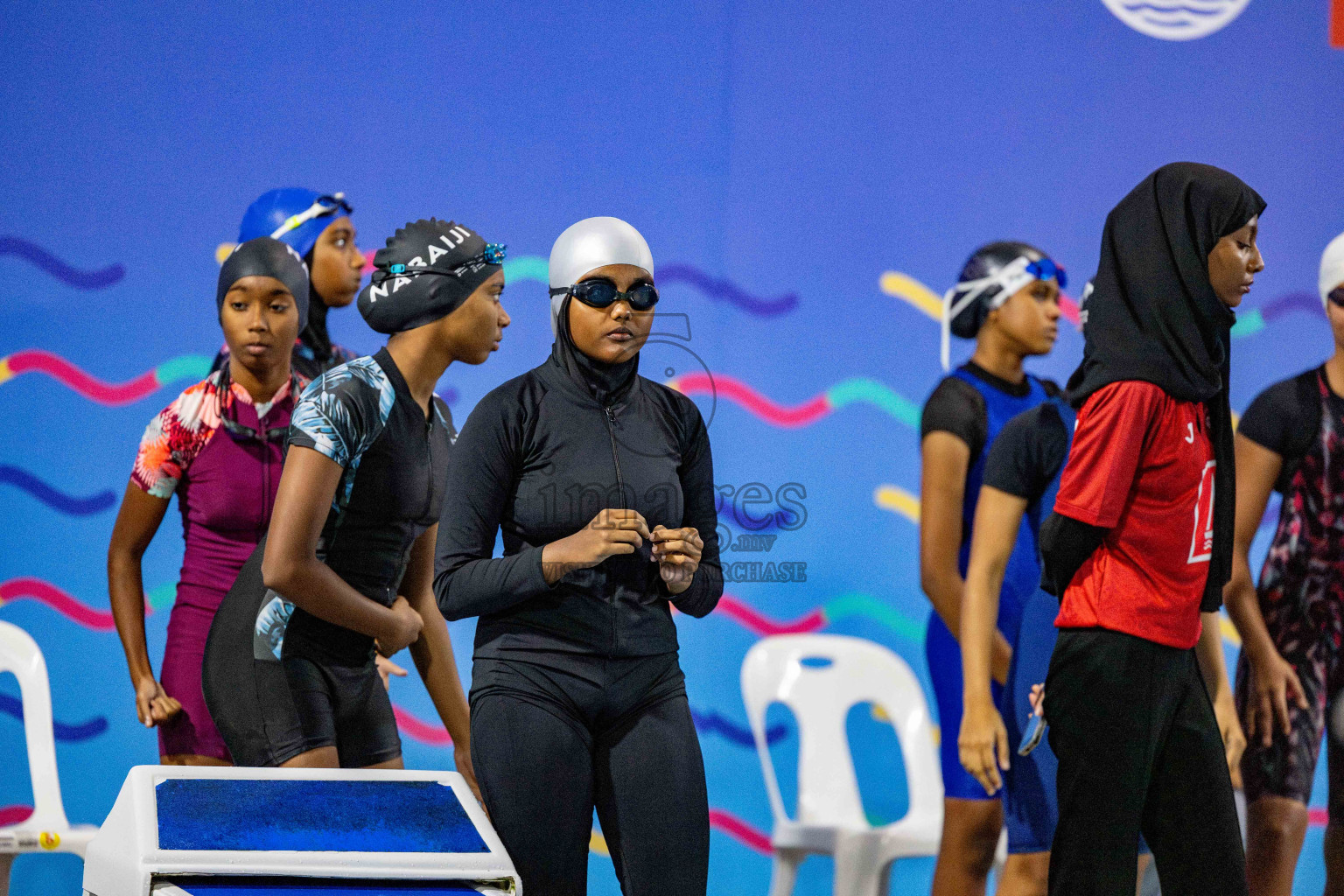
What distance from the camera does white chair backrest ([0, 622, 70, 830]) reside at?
3303 millimetres

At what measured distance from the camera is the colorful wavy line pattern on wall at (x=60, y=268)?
3.69m

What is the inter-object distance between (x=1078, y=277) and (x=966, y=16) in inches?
35.5

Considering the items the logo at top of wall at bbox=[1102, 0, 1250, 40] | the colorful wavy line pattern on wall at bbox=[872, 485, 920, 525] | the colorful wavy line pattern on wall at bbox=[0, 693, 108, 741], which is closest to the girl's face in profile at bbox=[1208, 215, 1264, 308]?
the colorful wavy line pattern on wall at bbox=[872, 485, 920, 525]

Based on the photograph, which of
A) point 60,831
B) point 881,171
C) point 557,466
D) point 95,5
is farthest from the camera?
point 881,171

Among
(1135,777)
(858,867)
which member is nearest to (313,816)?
(1135,777)

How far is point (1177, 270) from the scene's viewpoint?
89.4 inches

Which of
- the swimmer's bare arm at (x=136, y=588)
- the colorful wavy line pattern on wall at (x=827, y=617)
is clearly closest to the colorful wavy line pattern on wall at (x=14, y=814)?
the swimmer's bare arm at (x=136, y=588)

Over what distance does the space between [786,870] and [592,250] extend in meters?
2.11

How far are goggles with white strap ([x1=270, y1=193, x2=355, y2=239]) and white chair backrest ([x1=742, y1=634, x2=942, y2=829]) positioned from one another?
1736 mm

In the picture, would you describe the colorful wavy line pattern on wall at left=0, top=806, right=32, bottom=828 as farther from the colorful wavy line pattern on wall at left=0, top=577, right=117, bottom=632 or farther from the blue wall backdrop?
the colorful wavy line pattern on wall at left=0, top=577, right=117, bottom=632

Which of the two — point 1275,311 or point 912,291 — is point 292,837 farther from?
point 1275,311

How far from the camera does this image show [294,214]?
3.43 m

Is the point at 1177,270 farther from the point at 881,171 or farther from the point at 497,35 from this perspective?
the point at 497,35

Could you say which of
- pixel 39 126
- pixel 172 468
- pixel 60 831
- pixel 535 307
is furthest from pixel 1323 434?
pixel 39 126
